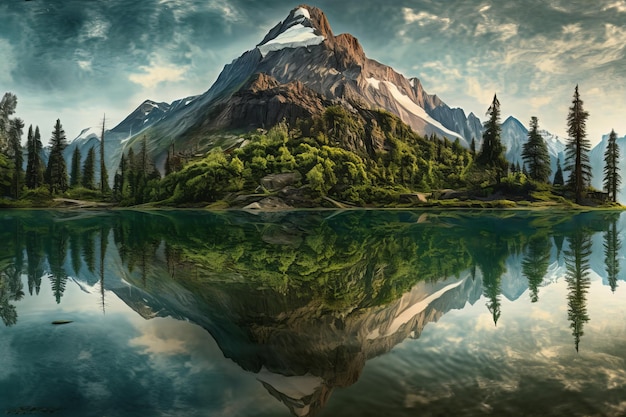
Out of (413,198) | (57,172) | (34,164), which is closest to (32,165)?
(34,164)

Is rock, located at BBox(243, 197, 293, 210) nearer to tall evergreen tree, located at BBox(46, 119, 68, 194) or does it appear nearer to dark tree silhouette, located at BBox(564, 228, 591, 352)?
tall evergreen tree, located at BBox(46, 119, 68, 194)

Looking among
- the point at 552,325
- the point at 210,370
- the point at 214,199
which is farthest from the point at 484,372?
the point at 214,199

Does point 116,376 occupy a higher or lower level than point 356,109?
lower

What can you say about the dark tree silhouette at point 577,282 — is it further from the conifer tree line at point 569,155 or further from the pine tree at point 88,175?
the pine tree at point 88,175

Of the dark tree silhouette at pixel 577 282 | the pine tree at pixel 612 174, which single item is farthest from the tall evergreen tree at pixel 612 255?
the pine tree at pixel 612 174

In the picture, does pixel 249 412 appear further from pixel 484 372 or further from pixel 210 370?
pixel 484 372

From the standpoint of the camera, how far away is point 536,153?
92.8 m

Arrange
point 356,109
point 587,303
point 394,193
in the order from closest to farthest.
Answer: point 587,303 < point 394,193 < point 356,109

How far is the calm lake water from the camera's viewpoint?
7223 mm

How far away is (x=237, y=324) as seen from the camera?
10.8 metres

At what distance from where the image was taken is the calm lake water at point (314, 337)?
7.22 m

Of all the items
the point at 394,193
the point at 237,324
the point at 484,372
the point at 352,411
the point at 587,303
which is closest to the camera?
the point at 352,411

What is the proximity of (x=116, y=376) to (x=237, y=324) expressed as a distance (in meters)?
3.19

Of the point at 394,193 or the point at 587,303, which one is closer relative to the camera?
the point at 587,303
